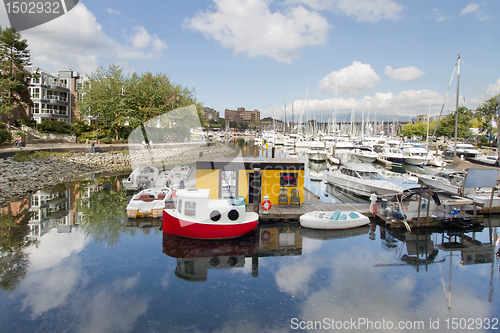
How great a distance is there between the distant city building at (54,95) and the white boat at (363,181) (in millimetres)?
50433

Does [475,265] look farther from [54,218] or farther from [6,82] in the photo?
[6,82]

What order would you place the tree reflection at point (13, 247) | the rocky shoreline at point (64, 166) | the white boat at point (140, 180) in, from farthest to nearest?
1. the white boat at point (140, 180)
2. the rocky shoreline at point (64, 166)
3. the tree reflection at point (13, 247)

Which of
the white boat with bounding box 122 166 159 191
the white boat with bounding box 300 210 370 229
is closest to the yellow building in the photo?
the white boat with bounding box 300 210 370 229

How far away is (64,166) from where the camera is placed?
2688cm

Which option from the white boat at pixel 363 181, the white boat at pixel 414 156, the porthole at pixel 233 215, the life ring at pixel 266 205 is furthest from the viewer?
the white boat at pixel 414 156

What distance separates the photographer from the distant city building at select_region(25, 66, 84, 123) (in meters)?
48.9

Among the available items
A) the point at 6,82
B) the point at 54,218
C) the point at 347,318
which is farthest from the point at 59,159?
the point at 347,318

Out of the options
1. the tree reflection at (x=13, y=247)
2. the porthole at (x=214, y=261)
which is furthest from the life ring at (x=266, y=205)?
the tree reflection at (x=13, y=247)

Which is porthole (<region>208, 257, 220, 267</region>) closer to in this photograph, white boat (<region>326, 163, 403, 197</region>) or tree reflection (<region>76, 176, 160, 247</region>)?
tree reflection (<region>76, 176, 160, 247</region>)

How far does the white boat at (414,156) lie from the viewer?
→ 36753 mm

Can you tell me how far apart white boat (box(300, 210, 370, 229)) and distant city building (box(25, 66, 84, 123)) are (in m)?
51.7

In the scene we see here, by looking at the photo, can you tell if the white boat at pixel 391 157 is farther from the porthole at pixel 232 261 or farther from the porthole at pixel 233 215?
the porthole at pixel 232 261

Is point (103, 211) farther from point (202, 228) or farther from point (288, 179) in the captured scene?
point (288, 179)

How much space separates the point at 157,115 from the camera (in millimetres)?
44031
